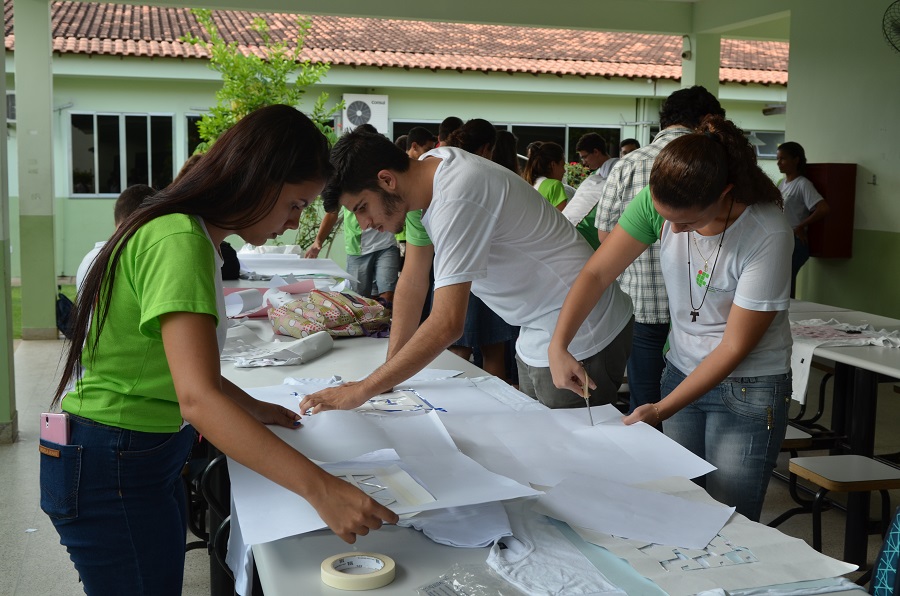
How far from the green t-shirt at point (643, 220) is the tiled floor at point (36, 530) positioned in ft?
4.34

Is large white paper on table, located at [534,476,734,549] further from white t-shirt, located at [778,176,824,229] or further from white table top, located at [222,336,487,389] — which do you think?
white t-shirt, located at [778,176,824,229]

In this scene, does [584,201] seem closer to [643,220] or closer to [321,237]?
[321,237]

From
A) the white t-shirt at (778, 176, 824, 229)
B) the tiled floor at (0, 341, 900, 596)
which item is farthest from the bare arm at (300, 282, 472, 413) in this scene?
the white t-shirt at (778, 176, 824, 229)

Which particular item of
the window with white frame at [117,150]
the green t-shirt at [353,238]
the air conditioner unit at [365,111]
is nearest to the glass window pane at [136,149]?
the window with white frame at [117,150]

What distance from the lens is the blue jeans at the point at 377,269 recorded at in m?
5.28

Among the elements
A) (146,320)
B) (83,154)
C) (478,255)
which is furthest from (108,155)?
(146,320)

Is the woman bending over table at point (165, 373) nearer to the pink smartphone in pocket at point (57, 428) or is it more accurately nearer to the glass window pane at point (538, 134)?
the pink smartphone in pocket at point (57, 428)

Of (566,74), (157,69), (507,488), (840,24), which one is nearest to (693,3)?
(840,24)

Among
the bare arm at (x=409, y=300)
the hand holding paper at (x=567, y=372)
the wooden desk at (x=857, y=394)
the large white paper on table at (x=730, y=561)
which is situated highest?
the bare arm at (x=409, y=300)

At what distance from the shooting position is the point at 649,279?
124 inches

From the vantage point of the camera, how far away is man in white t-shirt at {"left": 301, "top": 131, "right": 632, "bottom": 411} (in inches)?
74.8

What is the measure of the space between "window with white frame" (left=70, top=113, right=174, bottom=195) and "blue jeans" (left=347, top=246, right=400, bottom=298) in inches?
268

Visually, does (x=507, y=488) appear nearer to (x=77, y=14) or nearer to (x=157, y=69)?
(x=157, y=69)

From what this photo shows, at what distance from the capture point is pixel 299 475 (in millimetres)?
1167
